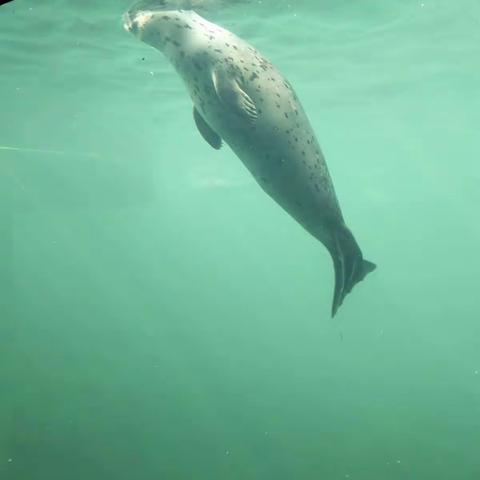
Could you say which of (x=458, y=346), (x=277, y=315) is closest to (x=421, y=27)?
(x=458, y=346)

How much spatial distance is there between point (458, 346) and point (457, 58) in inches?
519

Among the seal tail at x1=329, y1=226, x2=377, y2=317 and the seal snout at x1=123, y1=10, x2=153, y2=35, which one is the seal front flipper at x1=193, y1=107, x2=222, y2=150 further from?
the seal tail at x1=329, y1=226, x2=377, y2=317

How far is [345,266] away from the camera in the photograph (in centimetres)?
488

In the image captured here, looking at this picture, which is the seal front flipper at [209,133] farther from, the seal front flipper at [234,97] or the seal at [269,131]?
the seal front flipper at [234,97]

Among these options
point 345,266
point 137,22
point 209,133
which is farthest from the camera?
point 137,22

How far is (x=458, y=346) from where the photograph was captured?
1031 inches

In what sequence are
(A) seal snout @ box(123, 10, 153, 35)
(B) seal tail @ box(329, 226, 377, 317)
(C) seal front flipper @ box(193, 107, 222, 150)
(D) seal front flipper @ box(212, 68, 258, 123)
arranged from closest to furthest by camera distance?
(D) seal front flipper @ box(212, 68, 258, 123) → (B) seal tail @ box(329, 226, 377, 317) → (C) seal front flipper @ box(193, 107, 222, 150) → (A) seal snout @ box(123, 10, 153, 35)

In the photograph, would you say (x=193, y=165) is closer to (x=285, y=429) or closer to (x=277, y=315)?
(x=277, y=315)

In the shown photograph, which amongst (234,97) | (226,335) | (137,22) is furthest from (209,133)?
(226,335)

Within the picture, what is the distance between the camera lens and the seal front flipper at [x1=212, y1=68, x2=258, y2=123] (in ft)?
14.9

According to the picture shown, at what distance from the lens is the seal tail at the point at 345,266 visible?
15.8 feet

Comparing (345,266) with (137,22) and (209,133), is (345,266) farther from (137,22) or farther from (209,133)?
(137,22)

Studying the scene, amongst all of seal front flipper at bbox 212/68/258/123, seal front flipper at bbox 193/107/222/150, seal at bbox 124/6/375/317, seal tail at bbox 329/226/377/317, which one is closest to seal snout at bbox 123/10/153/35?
seal at bbox 124/6/375/317

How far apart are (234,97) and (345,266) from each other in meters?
1.62
